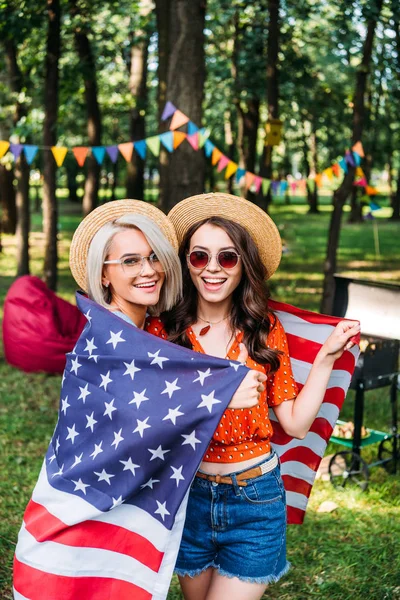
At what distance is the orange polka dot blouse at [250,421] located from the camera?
8.34ft

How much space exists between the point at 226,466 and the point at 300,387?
25.0 inches

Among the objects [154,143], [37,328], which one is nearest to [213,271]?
[154,143]

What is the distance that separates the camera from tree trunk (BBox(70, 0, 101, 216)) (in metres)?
11.5

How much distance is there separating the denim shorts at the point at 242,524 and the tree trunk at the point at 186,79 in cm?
420

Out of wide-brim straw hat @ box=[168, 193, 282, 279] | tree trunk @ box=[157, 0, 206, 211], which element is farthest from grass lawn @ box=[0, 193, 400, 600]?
tree trunk @ box=[157, 0, 206, 211]

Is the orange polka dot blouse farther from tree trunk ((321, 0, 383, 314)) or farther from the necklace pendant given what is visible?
tree trunk ((321, 0, 383, 314))

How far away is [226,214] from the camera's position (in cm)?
277

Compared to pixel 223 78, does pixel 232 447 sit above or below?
below

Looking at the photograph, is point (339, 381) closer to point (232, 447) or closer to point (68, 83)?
point (232, 447)

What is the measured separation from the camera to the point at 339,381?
10.1 feet

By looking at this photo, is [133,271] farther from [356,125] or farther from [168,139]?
[356,125]

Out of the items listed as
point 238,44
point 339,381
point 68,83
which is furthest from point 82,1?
point 339,381

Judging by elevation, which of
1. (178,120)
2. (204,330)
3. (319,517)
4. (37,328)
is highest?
(178,120)

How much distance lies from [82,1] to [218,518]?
9.66m
